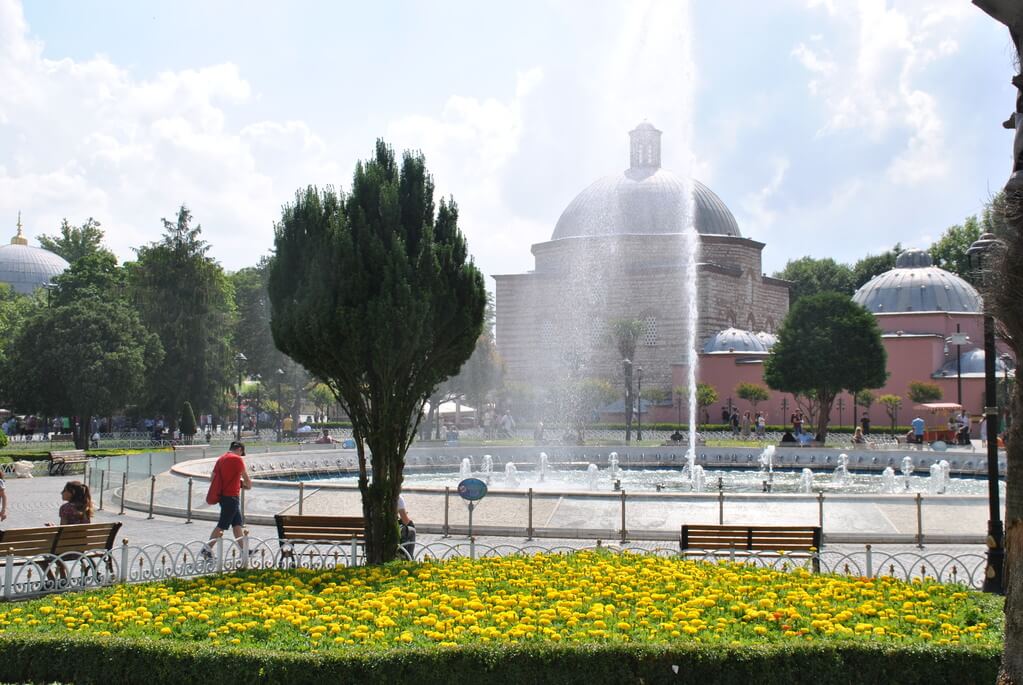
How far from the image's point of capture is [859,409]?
42969mm

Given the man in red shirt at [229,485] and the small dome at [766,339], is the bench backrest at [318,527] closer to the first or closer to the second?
the man in red shirt at [229,485]

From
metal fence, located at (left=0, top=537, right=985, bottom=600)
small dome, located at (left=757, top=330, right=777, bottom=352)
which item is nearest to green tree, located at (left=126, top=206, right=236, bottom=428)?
small dome, located at (left=757, top=330, right=777, bottom=352)

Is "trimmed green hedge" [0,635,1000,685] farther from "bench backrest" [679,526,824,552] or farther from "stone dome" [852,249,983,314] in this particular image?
"stone dome" [852,249,983,314]

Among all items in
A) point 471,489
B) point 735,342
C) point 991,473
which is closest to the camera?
point 991,473

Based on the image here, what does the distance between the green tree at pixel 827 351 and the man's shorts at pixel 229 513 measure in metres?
26.8

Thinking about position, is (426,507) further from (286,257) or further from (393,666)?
(393,666)

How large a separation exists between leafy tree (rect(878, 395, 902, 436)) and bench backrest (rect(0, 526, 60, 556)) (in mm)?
36943

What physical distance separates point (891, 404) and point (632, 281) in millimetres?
15324

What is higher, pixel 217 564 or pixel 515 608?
pixel 515 608

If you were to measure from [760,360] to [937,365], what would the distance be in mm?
7568

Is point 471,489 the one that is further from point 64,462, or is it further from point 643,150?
point 643,150

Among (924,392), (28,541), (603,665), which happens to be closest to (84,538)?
(28,541)

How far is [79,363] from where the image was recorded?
31.5 metres

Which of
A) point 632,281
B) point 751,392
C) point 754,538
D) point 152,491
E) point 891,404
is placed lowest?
point 152,491
